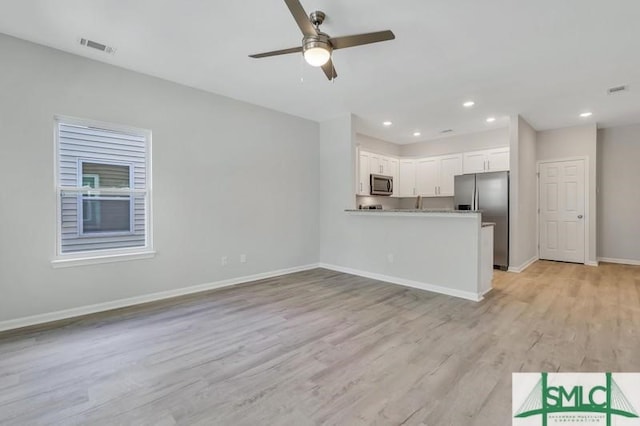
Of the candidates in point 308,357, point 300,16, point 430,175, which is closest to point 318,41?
point 300,16

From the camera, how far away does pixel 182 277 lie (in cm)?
402

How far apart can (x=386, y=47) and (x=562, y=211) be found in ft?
18.7

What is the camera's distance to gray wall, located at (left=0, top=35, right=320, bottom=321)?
2.92m

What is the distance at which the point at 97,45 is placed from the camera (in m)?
3.01

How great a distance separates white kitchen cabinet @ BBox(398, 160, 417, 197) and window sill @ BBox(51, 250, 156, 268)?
576 centimetres

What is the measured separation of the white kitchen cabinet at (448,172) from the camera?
261 inches

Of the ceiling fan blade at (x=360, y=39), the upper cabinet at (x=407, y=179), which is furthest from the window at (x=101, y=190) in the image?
the upper cabinet at (x=407, y=179)

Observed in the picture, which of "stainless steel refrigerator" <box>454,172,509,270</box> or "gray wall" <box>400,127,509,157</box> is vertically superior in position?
"gray wall" <box>400,127,509,157</box>

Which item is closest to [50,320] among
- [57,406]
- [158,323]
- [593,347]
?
[158,323]

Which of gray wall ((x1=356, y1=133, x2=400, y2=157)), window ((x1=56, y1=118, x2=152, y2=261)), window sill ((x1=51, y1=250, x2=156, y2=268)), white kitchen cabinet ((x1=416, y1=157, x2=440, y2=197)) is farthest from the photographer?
white kitchen cabinet ((x1=416, y1=157, x2=440, y2=197))

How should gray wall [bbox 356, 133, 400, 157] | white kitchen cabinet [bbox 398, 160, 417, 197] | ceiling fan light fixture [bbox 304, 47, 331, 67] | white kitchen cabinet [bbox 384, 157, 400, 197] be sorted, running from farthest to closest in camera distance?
white kitchen cabinet [bbox 398, 160, 417, 197]
white kitchen cabinet [bbox 384, 157, 400, 197]
gray wall [bbox 356, 133, 400, 157]
ceiling fan light fixture [bbox 304, 47, 331, 67]

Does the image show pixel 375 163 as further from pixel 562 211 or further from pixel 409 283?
pixel 562 211

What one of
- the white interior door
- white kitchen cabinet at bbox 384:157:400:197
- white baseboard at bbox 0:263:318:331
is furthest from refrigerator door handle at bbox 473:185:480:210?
white baseboard at bbox 0:263:318:331

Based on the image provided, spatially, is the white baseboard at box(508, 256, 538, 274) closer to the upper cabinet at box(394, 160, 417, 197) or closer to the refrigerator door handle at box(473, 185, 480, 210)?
the refrigerator door handle at box(473, 185, 480, 210)
